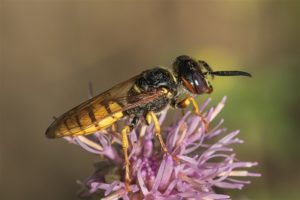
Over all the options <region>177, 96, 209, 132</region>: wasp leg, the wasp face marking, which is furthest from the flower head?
the wasp face marking

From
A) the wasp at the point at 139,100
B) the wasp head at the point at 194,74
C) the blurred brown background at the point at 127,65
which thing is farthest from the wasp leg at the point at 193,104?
the blurred brown background at the point at 127,65

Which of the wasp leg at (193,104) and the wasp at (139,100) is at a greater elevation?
the wasp at (139,100)

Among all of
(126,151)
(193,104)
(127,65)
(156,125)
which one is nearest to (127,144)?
(126,151)

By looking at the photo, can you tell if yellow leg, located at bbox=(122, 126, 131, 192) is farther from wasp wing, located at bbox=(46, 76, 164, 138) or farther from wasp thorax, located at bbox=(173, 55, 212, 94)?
wasp thorax, located at bbox=(173, 55, 212, 94)

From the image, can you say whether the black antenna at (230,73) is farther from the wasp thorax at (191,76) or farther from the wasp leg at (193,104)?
the wasp leg at (193,104)

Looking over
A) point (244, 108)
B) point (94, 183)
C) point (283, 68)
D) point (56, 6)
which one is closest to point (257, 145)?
point (244, 108)

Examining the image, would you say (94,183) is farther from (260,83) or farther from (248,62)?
(248,62)

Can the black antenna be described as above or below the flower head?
above
